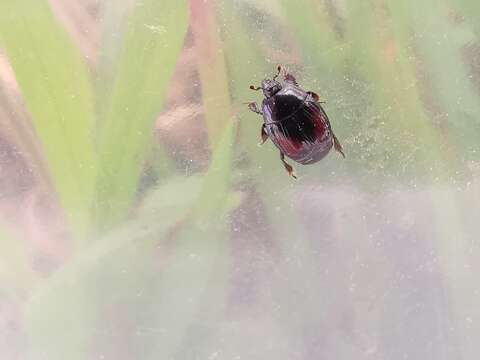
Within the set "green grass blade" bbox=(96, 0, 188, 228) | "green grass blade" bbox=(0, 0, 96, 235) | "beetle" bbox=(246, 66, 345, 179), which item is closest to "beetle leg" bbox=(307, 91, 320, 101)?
"beetle" bbox=(246, 66, 345, 179)

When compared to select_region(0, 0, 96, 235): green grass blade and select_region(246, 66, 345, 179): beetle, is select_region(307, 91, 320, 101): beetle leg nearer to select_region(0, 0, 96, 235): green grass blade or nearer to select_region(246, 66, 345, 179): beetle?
select_region(246, 66, 345, 179): beetle

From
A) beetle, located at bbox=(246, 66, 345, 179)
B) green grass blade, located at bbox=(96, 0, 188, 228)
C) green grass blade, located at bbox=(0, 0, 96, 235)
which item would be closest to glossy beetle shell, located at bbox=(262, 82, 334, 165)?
beetle, located at bbox=(246, 66, 345, 179)

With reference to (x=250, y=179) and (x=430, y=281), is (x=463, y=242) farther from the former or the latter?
(x=250, y=179)

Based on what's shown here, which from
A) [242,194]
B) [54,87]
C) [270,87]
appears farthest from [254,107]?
[54,87]

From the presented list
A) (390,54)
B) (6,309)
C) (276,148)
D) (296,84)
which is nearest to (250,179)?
(276,148)

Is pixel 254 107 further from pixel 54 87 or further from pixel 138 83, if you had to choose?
pixel 54 87

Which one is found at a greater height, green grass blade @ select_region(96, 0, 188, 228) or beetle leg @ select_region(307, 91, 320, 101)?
green grass blade @ select_region(96, 0, 188, 228)
